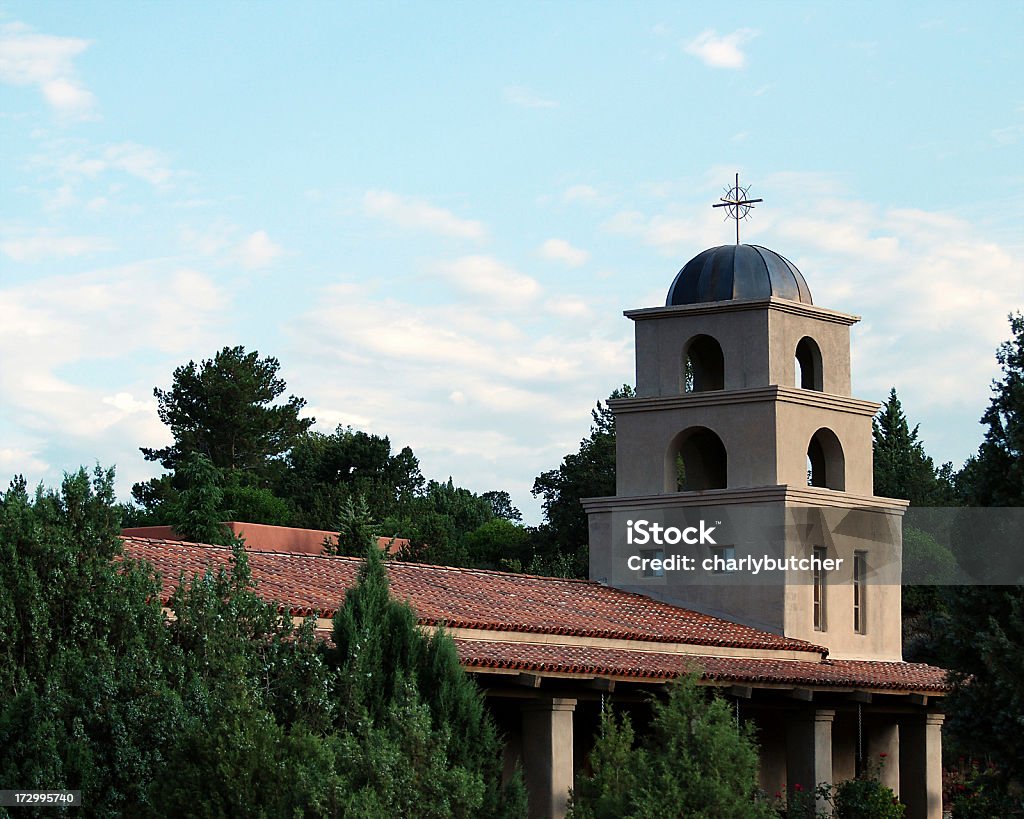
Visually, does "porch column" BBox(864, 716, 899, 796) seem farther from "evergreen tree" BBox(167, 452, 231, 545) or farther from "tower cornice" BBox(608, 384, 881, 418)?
"evergreen tree" BBox(167, 452, 231, 545)

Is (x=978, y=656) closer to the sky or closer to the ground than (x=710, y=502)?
closer to the ground

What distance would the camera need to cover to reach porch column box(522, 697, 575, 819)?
20.9 m

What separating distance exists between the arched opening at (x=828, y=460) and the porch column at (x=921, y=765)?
414cm

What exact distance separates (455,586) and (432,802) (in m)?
9.97

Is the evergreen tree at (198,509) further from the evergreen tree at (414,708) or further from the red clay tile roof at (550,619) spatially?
the evergreen tree at (414,708)

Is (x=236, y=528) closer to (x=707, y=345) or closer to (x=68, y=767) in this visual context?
(x=707, y=345)

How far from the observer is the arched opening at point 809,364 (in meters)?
29.5

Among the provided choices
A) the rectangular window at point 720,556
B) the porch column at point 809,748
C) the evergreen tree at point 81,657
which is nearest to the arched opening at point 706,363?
the rectangular window at point 720,556

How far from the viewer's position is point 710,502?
2816 cm

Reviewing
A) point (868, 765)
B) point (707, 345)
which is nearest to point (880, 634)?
point (868, 765)

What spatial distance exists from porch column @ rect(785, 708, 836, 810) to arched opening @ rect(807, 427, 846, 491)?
523 cm

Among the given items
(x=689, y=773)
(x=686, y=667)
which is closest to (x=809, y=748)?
(x=686, y=667)

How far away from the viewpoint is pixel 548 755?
2097cm

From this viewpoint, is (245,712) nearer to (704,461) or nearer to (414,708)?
(414,708)
